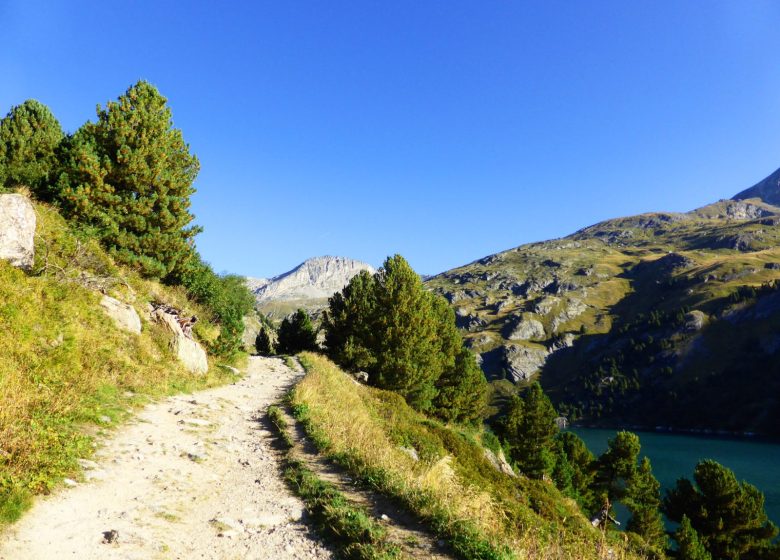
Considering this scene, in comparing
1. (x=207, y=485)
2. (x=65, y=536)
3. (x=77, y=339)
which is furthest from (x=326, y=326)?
(x=65, y=536)

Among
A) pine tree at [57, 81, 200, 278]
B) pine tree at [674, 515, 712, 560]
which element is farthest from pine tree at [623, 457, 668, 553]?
pine tree at [57, 81, 200, 278]

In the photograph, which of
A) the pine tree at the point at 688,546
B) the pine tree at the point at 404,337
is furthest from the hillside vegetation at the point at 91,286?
the pine tree at the point at 688,546

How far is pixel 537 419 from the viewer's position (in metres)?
56.8

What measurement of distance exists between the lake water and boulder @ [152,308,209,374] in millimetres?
90320

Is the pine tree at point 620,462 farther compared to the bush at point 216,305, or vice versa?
the pine tree at point 620,462

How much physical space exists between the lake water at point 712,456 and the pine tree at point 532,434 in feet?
143

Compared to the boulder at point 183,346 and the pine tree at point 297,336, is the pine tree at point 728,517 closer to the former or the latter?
the pine tree at point 297,336

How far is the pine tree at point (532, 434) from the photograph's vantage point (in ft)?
174

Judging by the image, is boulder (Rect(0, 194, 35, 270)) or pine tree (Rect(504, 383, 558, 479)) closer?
boulder (Rect(0, 194, 35, 270))

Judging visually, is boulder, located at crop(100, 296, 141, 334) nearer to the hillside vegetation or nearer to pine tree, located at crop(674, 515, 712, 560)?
the hillside vegetation

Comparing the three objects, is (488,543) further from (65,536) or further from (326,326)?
(326,326)

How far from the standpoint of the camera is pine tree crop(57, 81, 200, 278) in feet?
68.8

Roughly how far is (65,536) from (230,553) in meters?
2.36

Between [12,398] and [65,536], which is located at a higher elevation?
[12,398]
